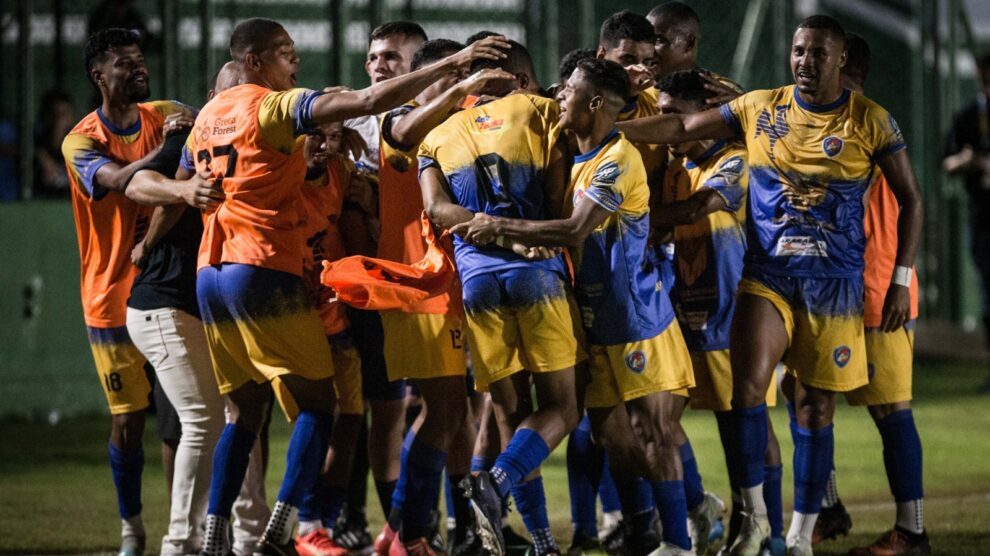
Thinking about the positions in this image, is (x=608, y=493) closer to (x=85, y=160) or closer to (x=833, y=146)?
(x=833, y=146)

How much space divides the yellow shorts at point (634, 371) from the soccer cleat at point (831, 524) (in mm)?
1411

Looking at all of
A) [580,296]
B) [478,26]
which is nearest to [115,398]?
[580,296]

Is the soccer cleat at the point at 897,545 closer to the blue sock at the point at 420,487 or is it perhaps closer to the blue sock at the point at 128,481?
the blue sock at the point at 420,487

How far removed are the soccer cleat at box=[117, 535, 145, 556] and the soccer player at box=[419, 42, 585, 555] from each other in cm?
167

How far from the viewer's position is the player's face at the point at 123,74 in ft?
21.1

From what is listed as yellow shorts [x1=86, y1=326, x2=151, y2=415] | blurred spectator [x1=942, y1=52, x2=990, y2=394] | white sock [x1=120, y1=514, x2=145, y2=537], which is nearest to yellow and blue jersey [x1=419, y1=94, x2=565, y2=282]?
yellow shorts [x1=86, y1=326, x2=151, y2=415]

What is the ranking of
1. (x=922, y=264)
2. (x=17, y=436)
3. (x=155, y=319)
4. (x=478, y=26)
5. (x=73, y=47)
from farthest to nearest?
1. (x=922, y=264)
2. (x=73, y=47)
3. (x=478, y=26)
4. (x=17, y=436)
5. (x=155, y=319)

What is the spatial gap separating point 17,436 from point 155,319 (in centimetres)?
463

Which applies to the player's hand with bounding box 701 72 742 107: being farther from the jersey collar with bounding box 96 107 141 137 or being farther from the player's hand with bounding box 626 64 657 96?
the jersey collar with bounding box 96 107 141 137

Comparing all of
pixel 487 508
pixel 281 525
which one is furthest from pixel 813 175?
pixel 281 525

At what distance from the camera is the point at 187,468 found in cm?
612

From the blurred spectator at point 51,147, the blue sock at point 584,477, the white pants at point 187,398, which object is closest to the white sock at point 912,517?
the blue sock at point 584,477

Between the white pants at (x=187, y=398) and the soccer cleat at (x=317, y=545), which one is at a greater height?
the white pants at (x=187, y=398)

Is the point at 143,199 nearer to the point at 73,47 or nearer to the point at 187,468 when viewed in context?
the point at 187,468
